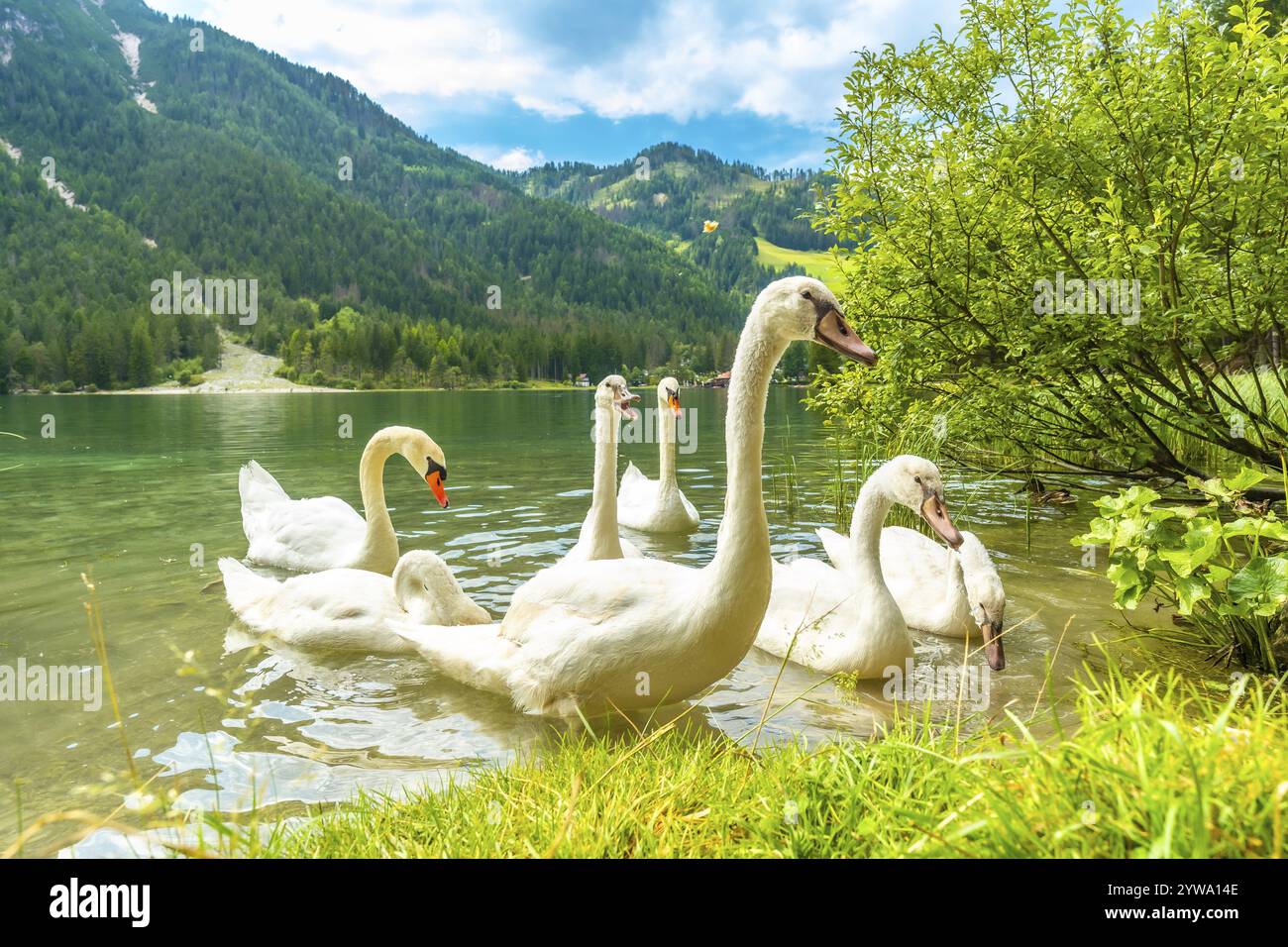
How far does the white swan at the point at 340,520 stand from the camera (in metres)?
8.66

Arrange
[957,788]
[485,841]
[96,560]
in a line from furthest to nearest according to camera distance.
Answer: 1. [96,560]
2. [485,841]
3. [957,788]

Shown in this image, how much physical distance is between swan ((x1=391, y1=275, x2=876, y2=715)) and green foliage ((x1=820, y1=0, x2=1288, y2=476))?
336cm

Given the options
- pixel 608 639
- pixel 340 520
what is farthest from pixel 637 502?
pixel 608 639

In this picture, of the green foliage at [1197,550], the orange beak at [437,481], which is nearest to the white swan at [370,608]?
the orange beak at [437,481]

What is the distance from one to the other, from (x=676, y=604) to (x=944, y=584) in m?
3.83

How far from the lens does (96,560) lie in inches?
379

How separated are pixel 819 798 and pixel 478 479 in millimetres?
15772

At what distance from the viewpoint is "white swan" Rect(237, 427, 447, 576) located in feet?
28.4

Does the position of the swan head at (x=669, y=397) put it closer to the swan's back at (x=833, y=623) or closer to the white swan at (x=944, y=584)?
the white swan at (x=944, y=584)

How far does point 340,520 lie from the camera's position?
974 centimetres

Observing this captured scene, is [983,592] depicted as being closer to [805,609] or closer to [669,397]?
[805,609]

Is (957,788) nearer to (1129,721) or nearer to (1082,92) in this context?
(1129,721)

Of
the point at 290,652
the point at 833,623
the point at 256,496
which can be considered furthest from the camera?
the point at 256,496

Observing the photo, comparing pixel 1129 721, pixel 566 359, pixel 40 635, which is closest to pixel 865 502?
pixel 1129 721
